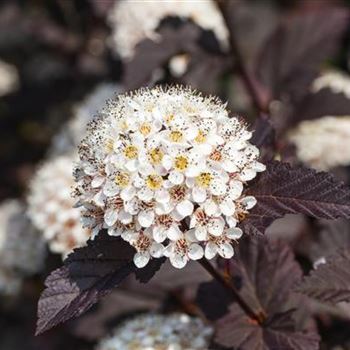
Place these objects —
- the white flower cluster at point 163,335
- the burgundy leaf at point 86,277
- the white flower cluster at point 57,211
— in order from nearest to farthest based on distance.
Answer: the burgundy leaf at point 86,277 < the white flower cluster at point 163,335 < the white flower cluster at point 57,211

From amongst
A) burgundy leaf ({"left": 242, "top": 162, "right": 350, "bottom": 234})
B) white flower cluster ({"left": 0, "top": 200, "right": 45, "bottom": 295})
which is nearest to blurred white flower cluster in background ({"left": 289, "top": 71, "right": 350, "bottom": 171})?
white flower cluster ({"left": 0, "top": 200, "right": 45, "bottom": 295})

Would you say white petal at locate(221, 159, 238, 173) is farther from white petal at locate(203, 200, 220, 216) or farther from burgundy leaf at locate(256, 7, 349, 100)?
burgundy leaf at locate(256, 7, 349, 100)

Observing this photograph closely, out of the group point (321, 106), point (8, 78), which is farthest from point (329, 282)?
point (8, 78)

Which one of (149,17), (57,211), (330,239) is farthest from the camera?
(149,17)

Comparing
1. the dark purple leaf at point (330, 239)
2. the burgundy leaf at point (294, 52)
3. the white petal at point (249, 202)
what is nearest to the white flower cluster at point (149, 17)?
the burgundy leaf at point (294, 52)

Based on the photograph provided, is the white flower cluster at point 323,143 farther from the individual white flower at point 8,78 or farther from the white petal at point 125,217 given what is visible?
the individual white flower at point 8,78

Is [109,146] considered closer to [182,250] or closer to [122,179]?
[122,179]
